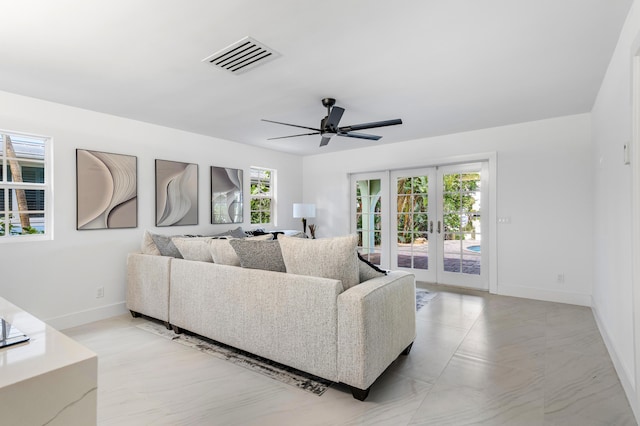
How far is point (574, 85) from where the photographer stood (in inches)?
120

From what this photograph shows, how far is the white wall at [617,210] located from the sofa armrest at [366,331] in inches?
55.5

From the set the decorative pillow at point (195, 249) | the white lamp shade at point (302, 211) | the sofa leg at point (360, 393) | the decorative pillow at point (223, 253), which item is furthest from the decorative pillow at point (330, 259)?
the white lamp shade at point (302, 211)

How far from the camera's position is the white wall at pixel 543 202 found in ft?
13.0

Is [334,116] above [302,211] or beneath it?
above

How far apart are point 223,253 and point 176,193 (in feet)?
6.72

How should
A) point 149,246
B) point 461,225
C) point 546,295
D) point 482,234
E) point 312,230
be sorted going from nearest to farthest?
point 149,246
point 546,295
point 482,234
point 461,225
point 312,230

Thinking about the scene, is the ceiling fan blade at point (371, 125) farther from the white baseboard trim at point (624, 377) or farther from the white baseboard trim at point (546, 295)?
the white baseboard trim at point (546, 295)

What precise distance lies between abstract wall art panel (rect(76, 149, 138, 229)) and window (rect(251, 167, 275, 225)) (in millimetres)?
2056

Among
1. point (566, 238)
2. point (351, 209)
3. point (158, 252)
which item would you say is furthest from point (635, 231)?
point (351, 209)

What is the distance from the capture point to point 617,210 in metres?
2.33

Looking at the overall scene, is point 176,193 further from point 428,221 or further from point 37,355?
point 428,221

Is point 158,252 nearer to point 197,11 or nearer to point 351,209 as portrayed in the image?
point 197,11

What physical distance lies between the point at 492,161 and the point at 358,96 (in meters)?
2.54

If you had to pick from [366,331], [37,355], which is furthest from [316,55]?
[37,355]
